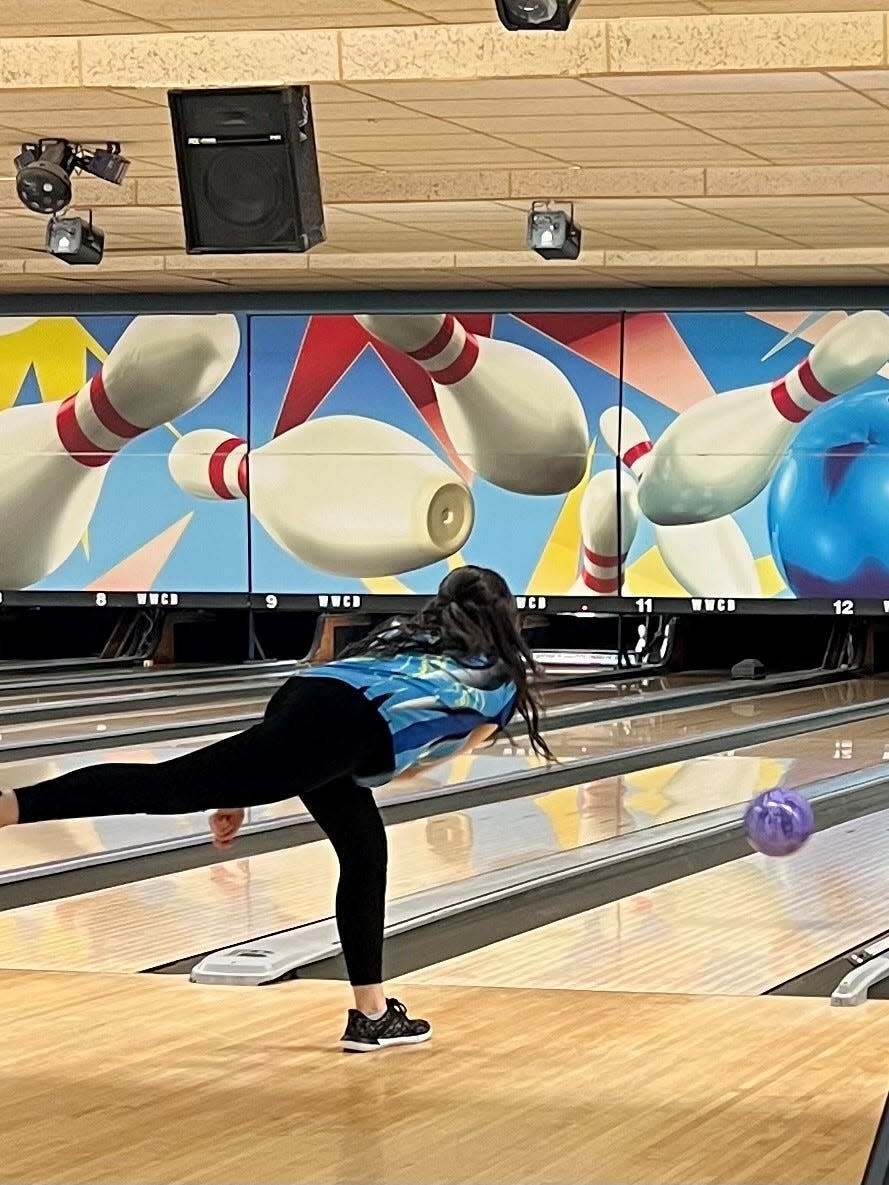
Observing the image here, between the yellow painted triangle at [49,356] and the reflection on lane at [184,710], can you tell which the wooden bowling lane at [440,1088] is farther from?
the yellow painted triangle at [49,356]

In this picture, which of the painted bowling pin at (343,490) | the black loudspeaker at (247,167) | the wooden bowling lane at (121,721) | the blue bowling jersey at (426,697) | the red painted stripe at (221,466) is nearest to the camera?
the blue bowling jersey at (426,697)

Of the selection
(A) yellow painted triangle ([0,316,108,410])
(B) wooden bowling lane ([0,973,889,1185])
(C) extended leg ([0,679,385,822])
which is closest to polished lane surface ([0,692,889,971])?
(B) wooden bowling lane ([0,973,889,1185])

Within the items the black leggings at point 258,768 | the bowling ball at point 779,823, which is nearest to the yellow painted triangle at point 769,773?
the bowling ball at point 779,823

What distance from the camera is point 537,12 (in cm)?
493

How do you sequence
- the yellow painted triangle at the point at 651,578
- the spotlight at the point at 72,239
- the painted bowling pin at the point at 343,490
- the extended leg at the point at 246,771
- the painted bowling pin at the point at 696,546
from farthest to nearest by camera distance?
the painted bowling pin at the point at 343,490 → the yellow painted triangle at the point at 651,578 → the painted bowling pin at the point at 696,546 → the spotlight at the point at 72,239 → the extended leg at the point at 246,771

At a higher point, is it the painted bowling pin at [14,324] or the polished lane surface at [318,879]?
the painted bowling pin at [14,324]

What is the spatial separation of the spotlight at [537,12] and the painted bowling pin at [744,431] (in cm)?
749

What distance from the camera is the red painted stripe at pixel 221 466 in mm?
12984

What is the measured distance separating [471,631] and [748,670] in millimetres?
8922

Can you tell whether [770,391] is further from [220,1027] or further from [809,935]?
[220,1027]

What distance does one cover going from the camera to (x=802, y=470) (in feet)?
40.0

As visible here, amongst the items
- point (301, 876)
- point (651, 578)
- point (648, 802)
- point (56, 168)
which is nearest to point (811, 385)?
point (651, 578)

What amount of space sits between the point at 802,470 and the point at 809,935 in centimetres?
733

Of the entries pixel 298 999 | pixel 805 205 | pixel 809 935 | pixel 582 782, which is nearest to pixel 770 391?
pixel 805 205
